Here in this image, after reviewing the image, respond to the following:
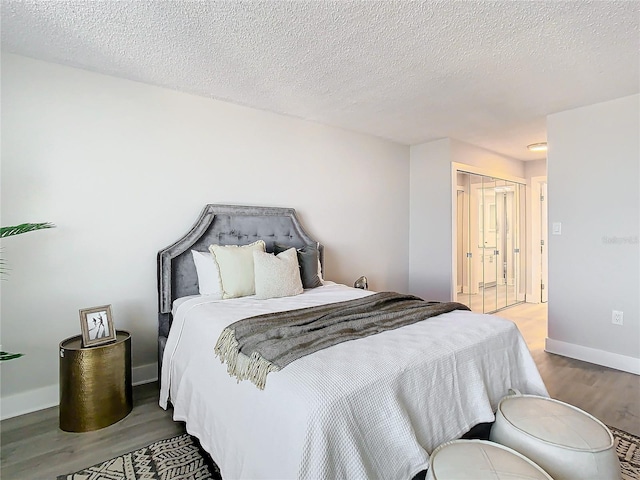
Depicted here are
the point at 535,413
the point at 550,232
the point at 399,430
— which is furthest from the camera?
the point at 550,232

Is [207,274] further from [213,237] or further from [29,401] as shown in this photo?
[29,401]

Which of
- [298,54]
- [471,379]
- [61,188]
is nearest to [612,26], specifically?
[298,54]

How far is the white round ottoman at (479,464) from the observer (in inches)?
45.1

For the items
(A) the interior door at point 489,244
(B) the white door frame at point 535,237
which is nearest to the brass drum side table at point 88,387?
(A) the interior door at point 489,244

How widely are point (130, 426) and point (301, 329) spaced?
4.38 feet

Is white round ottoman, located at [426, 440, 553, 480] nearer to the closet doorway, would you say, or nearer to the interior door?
the closet doorway

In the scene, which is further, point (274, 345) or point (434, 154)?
point (434, 154)

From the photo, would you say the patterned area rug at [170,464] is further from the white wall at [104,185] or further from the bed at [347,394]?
the white wall at [104,185]

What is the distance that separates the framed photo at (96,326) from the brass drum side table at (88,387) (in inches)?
2.7

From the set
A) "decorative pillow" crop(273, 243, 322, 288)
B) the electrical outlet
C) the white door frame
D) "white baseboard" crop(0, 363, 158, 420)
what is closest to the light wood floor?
"white baseboard" crop(0, 363, 158, 420)

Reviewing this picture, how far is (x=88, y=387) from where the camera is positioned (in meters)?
2.06

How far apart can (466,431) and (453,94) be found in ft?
8.30

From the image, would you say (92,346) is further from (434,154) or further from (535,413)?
(434,154)

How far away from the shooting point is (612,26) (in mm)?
1924
